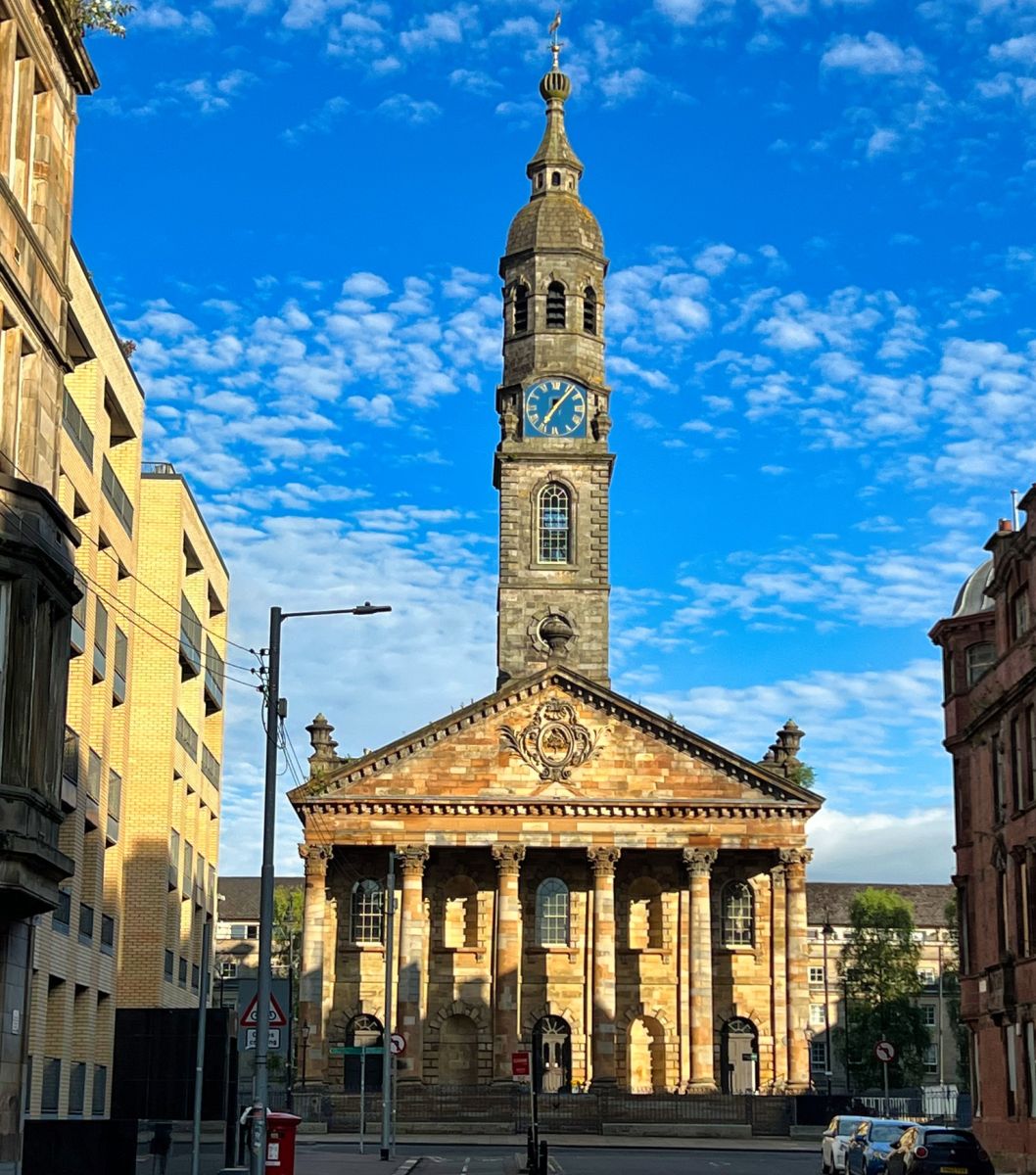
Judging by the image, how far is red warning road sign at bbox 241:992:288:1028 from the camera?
76.3 ft

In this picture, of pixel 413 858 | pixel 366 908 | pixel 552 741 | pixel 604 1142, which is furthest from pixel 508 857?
pixel 604 1142

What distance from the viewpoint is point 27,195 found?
21172mm

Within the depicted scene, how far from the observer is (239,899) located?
451 feet

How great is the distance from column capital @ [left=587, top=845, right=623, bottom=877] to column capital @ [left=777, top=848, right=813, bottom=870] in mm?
6113

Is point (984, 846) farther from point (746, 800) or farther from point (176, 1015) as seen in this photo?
point (746, 800)

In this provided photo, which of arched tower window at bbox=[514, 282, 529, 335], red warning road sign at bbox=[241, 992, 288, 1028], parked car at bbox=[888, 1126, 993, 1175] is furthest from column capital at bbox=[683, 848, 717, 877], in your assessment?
red warning road sign at bbox=[241, 992, 288, 1028]

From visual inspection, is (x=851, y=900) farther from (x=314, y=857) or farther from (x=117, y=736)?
(x=117, y=736)

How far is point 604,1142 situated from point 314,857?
16.2m

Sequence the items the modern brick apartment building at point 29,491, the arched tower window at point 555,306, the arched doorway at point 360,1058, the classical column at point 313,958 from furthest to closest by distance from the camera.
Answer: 1. the arched tower window at point 555,306
2. the arched doorway at point 360,1058
3. the classical column at point 313,958
4. the modern brick apartment building at point 29,491

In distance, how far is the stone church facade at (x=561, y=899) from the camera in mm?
65875

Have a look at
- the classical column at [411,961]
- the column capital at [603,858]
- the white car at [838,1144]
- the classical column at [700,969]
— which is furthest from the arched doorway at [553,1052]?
the white car at [838,1144]

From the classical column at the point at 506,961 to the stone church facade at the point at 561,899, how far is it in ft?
0.26

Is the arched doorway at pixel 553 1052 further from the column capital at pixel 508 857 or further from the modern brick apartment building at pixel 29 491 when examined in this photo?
the modern brick apartment building at pixel 29 491

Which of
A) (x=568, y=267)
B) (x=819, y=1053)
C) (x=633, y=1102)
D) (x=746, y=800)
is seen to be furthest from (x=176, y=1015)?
(x=819, y=1053)
